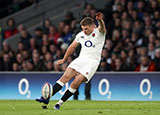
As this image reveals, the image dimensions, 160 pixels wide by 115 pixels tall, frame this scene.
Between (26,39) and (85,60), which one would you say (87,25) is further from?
(26,39)

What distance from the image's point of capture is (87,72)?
1214 cm

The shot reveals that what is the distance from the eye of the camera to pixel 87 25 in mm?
12406

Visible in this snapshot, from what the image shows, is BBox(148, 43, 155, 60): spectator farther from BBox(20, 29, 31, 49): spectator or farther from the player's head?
the player's head

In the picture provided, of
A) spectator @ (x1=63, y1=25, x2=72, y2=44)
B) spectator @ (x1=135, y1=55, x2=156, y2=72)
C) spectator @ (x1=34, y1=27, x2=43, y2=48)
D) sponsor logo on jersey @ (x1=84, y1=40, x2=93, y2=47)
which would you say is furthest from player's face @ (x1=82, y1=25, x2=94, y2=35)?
spectator @ (x1=34, y1=27, x2=43, y2=48)

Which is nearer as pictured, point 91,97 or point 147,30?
point 91,97

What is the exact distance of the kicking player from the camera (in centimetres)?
1212

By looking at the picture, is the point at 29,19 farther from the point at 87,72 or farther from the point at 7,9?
the point at 87,72

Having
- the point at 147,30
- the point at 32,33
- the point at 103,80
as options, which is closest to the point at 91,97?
the point at 103,80

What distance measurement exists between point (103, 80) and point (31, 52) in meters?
4.97

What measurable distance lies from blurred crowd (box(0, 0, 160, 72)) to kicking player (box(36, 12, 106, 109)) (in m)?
4.51

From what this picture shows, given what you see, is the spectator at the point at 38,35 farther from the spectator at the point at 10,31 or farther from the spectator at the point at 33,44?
the spectator at the point at 10,31

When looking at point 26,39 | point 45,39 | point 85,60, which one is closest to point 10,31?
point 26,39

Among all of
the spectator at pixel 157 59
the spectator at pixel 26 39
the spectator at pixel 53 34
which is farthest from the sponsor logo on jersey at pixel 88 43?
the spectator at pixel 26 39

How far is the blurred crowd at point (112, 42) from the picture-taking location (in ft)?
61.1
